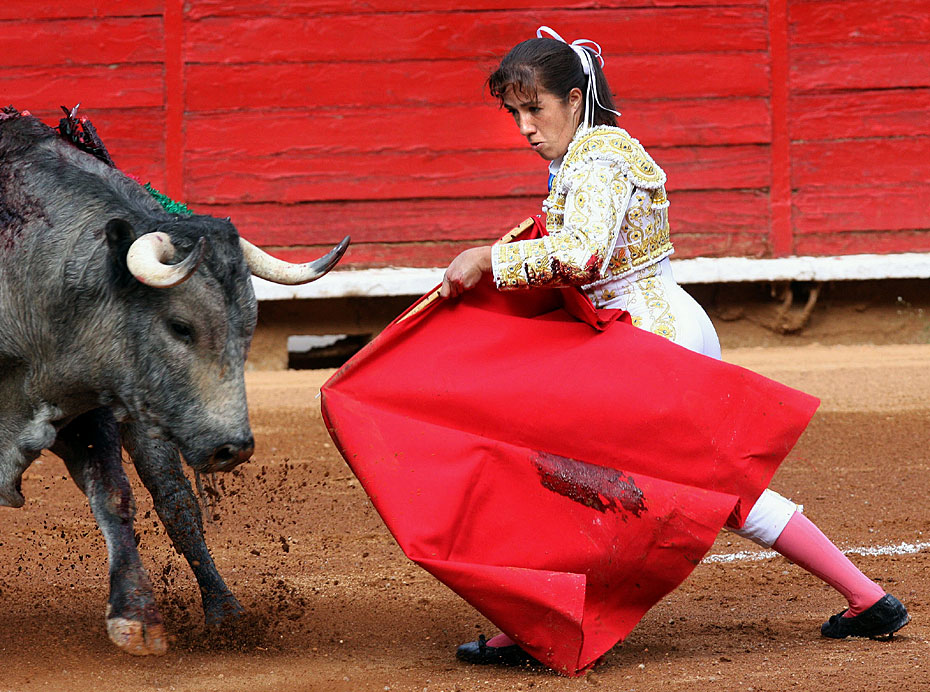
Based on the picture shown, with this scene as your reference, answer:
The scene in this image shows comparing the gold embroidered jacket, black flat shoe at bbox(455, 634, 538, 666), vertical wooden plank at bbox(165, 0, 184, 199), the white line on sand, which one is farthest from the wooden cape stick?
vertical wooden plank at bbox(165, 0, 184, 199)

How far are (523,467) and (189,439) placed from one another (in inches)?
29.6

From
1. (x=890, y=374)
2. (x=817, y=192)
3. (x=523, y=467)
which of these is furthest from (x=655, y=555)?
(x=817, y=192)

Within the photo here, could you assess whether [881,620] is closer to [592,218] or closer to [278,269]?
[592,218]

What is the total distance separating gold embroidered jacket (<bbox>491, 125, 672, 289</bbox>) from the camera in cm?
264

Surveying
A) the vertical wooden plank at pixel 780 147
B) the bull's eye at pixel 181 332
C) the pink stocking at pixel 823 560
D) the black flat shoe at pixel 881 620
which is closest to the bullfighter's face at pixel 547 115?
the bull's eye at pixel 181 332

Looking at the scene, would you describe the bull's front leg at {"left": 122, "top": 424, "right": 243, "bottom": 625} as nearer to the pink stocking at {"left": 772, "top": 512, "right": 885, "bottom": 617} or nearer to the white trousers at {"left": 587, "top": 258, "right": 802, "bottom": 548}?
the white trousers at {"left": 587, "top": 258, "right": 802, "bottom": 548}

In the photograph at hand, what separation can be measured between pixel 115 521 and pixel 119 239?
0.80 meters

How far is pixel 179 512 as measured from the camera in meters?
3.30

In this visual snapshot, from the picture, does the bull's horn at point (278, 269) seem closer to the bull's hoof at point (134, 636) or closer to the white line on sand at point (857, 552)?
the bull's hoof at point (134, 636)

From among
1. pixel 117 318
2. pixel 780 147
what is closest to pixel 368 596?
pixel 117 318

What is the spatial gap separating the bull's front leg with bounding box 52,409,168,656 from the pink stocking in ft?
4.95

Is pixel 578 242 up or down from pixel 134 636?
up

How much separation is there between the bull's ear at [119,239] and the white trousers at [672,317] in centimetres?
107

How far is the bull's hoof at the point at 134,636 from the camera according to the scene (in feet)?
9.64
